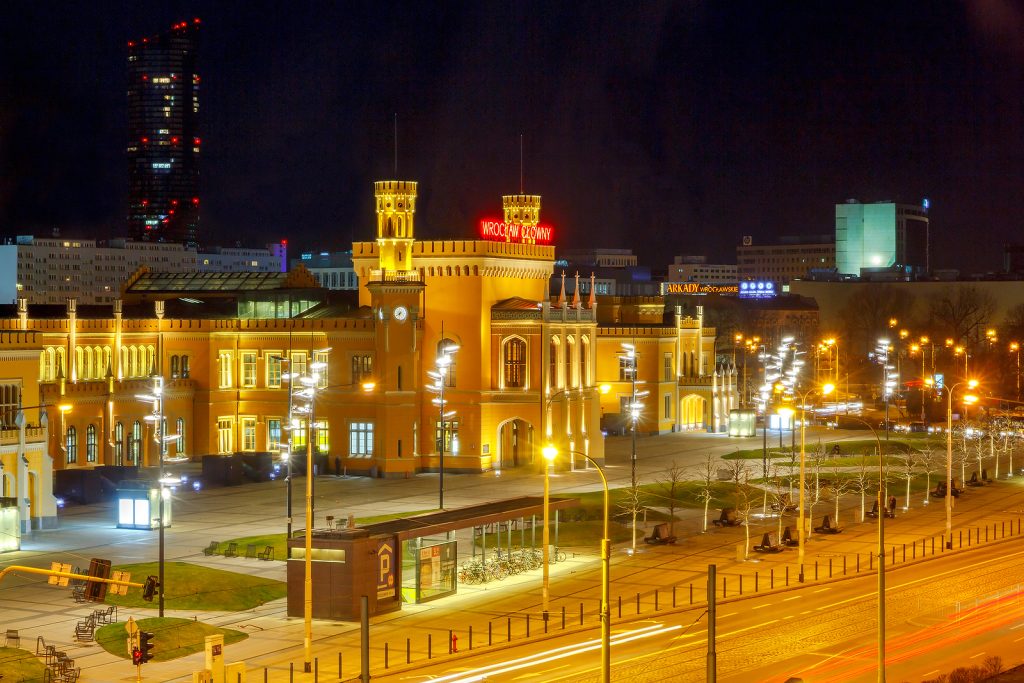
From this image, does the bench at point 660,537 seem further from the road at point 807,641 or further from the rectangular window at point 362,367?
the rectangular window at point 362,367

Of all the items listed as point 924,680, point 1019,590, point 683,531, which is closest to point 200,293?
point 683,531

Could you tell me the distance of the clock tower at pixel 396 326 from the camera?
9975 cm

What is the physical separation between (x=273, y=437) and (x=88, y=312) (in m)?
16.5

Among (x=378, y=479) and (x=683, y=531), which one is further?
(x=378, y=479)

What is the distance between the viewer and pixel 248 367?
359ft

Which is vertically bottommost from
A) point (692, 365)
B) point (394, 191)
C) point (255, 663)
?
point (255, 663)

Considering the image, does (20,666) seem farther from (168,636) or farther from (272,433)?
(272,433)

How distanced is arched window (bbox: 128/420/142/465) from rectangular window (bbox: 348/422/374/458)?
13486 mm

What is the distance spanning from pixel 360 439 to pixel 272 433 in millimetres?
9973

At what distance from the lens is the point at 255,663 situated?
46.9 meters

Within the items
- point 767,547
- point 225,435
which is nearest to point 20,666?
point 767,547

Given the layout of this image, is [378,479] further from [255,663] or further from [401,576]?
[255,663]

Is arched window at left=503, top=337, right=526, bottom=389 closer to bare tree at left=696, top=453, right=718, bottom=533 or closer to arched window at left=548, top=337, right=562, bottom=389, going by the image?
arched window at left=548, top=337, right=562, bottom=389

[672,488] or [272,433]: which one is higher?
[272,433]
